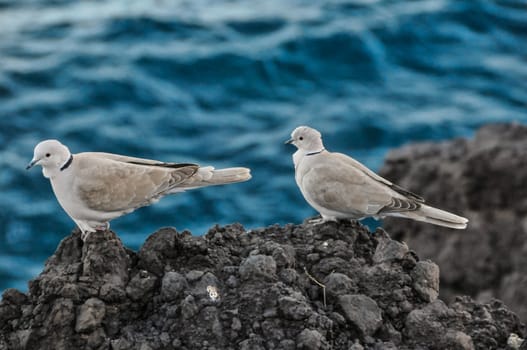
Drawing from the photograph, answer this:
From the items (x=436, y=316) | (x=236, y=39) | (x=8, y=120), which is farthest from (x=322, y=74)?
(x=436, y=316)

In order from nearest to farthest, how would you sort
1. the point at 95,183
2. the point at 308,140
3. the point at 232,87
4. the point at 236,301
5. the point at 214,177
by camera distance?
1. the point at 236,301
2. the point at 95,183
3. the point at 214,177
4. the point at 308,140
5. the point at 232,87

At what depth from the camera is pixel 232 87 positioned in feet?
62.1

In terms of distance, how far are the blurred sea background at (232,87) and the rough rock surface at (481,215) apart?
3798 mm

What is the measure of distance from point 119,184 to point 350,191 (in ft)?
5.99

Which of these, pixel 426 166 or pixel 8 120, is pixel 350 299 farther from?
pixel 8 120

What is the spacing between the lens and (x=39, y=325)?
5.75 meters

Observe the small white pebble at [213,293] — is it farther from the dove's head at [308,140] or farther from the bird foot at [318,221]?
the dove's head at [308,140]

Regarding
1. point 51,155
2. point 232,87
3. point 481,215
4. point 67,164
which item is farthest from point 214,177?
point 232,87

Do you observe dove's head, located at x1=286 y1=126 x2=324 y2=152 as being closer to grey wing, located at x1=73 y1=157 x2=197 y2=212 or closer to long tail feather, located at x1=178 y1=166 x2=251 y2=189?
long tail feather, located at x1=178 y1=166 x2=251 y2=189

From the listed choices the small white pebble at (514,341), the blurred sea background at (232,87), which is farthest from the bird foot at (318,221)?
the blurred sea background at (232,87)

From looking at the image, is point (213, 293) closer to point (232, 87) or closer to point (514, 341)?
point (514, 341)

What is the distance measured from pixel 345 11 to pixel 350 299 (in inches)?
655

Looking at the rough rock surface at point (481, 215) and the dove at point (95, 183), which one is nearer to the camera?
the dove at point (95, 183)

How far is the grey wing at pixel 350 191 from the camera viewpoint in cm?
718
